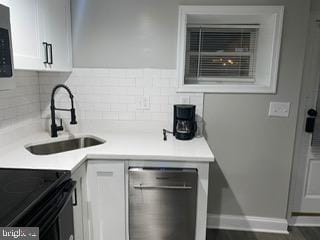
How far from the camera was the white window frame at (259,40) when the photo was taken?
207 centimetres

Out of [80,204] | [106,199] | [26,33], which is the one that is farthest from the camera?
[106,199]

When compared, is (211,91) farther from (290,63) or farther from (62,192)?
(62,192)

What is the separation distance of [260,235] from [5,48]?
2470 mm

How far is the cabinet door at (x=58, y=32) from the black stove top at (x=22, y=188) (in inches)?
32.0

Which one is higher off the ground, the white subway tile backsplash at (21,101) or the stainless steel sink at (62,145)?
the white subway tile backsplash at (21,101)

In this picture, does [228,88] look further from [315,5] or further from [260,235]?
[260,235]

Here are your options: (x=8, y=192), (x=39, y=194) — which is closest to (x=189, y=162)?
(x=39, y=194)

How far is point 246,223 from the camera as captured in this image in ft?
7.80

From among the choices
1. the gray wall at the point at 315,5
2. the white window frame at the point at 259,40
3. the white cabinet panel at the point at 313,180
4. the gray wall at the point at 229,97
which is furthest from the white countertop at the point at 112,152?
the gray wall at the point at 315,5

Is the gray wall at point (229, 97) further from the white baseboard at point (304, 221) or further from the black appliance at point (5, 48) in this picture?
the black appliance at point (5, 48)

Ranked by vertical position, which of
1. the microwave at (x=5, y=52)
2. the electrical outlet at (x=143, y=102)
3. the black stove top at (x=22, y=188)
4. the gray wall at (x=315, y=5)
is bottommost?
the black stove top at (x=22, y=188)

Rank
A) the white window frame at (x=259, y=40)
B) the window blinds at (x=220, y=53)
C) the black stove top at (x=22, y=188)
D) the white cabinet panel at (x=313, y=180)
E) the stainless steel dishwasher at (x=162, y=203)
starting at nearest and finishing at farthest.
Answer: the black stove top at (x=22, y=188) → the stainless steel dishwasher at (x=162, y=203) → the white window frame at (x=259, y=40) → the window blinds at (x=220, y=53) → the white cabinet panel at (x=313, y=180)

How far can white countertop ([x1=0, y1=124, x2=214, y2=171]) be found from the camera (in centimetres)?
150

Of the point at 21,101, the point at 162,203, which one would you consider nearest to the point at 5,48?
the point at 21,101
